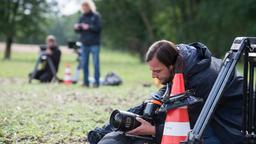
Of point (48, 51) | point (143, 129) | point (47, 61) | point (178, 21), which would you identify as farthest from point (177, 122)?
point (178, 21)

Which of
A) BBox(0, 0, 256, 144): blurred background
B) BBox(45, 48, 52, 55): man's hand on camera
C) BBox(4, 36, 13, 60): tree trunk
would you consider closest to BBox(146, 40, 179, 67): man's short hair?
BBox(0, 0, 256, 144): blurred background

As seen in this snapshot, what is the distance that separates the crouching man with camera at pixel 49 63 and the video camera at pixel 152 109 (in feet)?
37.3

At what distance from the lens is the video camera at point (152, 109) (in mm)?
4387

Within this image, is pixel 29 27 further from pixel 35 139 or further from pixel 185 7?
pixel 35 139

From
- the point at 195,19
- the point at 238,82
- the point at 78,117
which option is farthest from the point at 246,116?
the point at 195,19

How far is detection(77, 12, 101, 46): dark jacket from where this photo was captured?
13516 millimetres

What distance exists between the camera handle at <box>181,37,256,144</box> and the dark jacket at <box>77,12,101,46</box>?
918cm

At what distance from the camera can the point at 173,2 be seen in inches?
1692

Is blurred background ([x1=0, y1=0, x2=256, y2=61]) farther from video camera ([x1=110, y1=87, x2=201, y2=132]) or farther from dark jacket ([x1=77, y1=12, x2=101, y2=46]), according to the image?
video camera ([x1=110, y1=87, x2=201, y2=132])

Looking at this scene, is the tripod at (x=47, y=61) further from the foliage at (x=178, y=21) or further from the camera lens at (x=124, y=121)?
the foliage at (x=178, y=21)

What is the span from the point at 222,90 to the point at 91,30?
31.5 feet

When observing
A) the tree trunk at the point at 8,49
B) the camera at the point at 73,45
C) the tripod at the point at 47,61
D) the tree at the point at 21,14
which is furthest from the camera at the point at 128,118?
the tree at the point at 21,14

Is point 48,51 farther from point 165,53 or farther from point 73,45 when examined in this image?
point 165,53

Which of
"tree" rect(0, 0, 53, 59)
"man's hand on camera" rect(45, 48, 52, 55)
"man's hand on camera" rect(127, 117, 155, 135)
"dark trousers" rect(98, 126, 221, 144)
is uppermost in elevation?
"tree" rect(0, 0, 53, 59)
